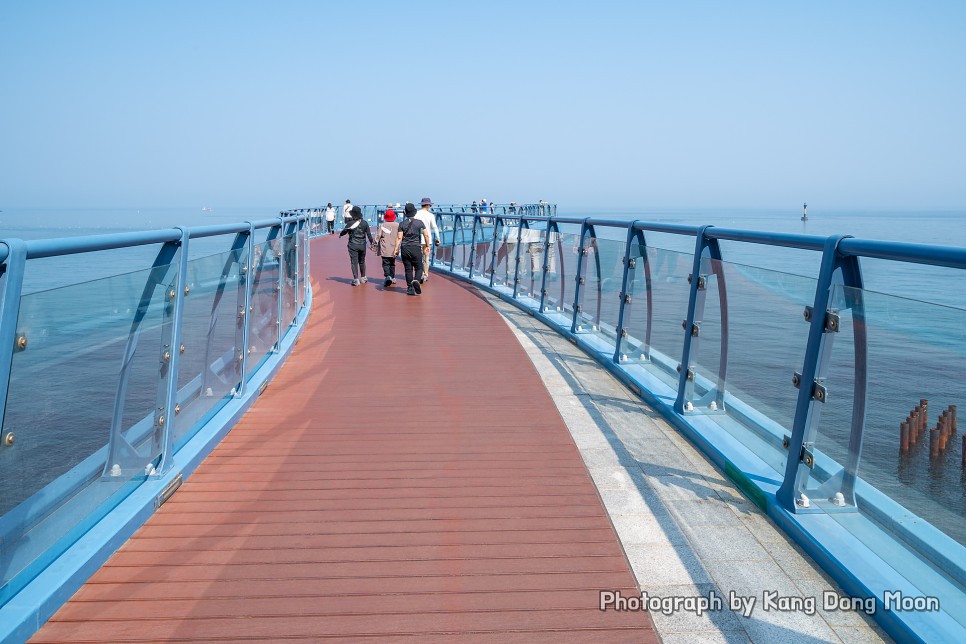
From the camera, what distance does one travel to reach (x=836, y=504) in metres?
3.45

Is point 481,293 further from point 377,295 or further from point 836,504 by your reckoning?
point 836,504

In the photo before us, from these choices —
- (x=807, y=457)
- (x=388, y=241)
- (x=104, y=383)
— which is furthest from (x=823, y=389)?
(x=388, y=241)

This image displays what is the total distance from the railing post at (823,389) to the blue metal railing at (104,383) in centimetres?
301

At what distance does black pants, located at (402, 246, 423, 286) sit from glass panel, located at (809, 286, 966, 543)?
9.95 meters

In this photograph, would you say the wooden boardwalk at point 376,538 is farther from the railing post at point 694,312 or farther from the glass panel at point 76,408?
the railing post at point 694,312

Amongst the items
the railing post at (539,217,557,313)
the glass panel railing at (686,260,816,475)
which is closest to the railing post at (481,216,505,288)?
the railing post at (539,217,557,313)

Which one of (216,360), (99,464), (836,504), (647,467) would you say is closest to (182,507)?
(99,464)

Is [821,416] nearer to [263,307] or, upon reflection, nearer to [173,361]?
[173,361]

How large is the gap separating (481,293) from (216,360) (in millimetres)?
8877

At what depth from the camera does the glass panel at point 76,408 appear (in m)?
2.64

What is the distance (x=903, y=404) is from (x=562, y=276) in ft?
20.3

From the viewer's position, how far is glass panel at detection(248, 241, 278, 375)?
608 cm

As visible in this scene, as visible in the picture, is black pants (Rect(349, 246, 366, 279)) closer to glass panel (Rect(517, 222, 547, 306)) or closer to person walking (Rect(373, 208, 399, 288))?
person walking (Rect(373, 208, 399, 288))

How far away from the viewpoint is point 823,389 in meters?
3.51
